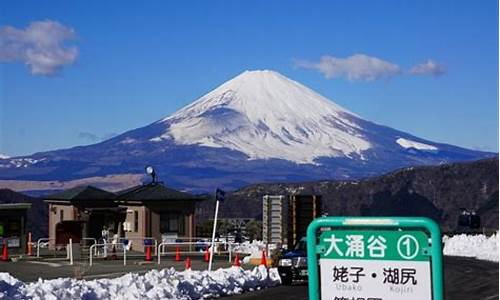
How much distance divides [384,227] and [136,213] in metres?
39.9

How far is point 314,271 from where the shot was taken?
6.86 meters

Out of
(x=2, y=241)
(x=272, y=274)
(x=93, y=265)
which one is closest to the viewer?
(x=272, y=274)

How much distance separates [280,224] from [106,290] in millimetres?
14728

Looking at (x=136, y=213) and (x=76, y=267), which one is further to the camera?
(x=136, y=213)

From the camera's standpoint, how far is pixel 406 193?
12594cm

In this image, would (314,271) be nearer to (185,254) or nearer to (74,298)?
(74,298)

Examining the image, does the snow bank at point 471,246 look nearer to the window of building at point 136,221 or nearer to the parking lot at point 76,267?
the window of building at point 136,221

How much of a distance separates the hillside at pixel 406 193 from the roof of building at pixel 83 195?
5269 cm

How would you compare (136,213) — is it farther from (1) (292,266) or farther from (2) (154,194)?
(1) (292,266)

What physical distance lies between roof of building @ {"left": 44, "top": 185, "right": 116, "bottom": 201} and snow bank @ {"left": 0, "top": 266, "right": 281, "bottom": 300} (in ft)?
90.4

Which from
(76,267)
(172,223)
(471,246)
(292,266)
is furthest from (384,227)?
(471,246)

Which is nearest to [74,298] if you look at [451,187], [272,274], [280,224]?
[272,274]

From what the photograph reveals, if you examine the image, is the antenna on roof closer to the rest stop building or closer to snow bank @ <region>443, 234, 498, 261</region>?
the rest stop building

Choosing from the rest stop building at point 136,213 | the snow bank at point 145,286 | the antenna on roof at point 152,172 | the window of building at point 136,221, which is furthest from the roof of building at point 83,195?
the snow bank at point 145,286
